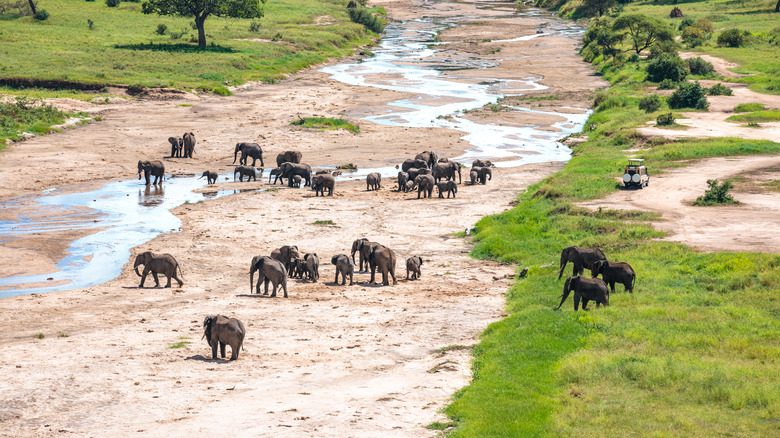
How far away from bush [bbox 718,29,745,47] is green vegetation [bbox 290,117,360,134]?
195 feet

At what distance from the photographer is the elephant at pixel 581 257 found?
24.3 metres

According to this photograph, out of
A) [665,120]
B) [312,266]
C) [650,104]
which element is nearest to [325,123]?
[665,120]

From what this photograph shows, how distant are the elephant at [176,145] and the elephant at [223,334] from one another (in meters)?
32.6

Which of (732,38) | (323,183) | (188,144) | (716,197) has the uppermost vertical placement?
(732,38)

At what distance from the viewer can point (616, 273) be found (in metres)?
22.8

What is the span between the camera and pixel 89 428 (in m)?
14.9

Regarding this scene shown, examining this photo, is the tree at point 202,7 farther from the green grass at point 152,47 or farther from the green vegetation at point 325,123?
the green vegetation at point 325,123

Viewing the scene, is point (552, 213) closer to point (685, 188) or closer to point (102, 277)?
point (685, 188)

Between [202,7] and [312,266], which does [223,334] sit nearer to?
[312,266]

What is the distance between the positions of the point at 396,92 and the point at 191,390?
64172mm

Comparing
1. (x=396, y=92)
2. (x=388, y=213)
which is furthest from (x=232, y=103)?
(x=388, y=213)

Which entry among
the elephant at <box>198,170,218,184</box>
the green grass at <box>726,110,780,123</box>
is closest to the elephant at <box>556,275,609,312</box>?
the elephant at <box>198,170,218,184</box>

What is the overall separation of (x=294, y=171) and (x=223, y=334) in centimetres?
2525

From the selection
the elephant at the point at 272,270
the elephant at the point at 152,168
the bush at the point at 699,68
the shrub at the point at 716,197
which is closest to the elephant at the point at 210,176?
the elephant at the point at 152,168
